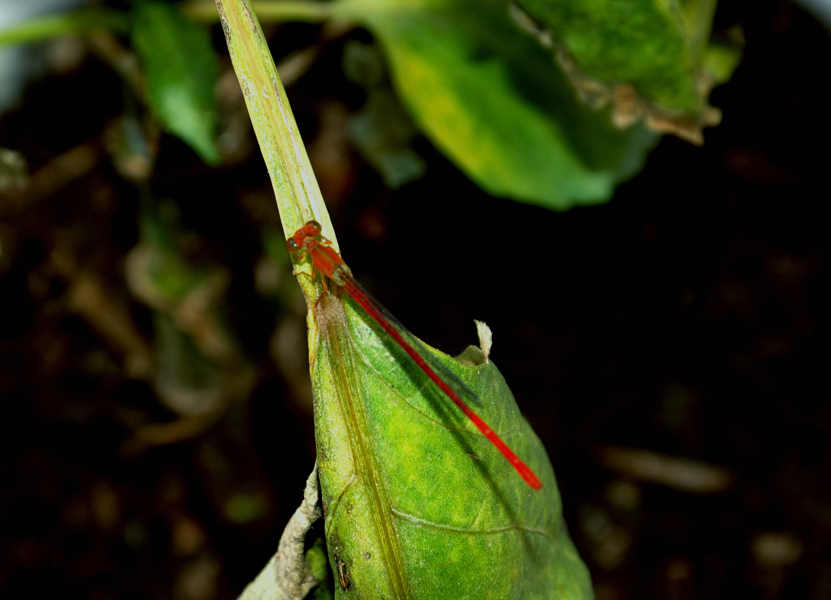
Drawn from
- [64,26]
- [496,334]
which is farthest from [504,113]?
[64,26]

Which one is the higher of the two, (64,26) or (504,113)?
(64,26)

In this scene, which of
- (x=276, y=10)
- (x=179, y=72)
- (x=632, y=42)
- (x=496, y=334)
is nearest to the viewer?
(x=632, y=42)

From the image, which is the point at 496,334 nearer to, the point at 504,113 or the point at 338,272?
the point at 504,113

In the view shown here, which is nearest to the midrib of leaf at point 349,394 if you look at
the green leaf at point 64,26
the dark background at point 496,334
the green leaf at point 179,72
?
the green leaf at point 179,72

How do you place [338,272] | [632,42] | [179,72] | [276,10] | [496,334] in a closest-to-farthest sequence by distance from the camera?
[338,272] → [632,42] → [179,72] → [276,10] → [496,334]

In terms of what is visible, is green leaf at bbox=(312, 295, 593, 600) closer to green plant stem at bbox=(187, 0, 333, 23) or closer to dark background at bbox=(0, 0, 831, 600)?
dark background at bbox=(0, 0, 831, 600)

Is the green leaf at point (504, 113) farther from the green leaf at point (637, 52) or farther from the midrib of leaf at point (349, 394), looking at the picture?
the midrib of leaf at point (349, 394)
